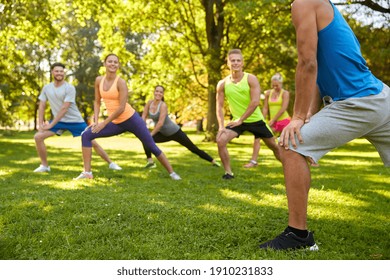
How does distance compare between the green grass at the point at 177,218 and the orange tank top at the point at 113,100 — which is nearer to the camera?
the green grass at the point at 177,218

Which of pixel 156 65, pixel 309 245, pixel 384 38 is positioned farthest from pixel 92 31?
pixel 309 245

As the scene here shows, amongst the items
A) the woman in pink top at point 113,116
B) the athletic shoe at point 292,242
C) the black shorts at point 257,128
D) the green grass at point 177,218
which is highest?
the woman in pink top at point 113,116

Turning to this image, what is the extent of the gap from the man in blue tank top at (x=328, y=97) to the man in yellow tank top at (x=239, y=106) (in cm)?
402

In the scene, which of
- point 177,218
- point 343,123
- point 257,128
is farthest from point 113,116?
point 343,123

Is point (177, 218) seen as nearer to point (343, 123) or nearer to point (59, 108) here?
point (343, 123)

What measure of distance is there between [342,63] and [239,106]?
4.49 metres

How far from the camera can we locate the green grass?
3.57 meters

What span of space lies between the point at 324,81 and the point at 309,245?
1.35m

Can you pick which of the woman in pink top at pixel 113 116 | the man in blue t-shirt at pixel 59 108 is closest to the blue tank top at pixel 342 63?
the woman in pink top at pixel 113 116

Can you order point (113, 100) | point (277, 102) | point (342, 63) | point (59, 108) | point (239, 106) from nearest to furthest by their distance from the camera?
1. point (342, 63)
2. point (113, 100)
3. point (239, 106)
4. point (59, 108)
5. point (277, 102)

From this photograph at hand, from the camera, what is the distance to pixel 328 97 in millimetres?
3420

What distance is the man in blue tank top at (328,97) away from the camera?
3.12 metres

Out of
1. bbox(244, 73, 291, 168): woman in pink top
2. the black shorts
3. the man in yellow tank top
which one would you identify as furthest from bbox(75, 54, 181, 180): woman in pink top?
bbox(244, 73, 291, 168): woman in pink top

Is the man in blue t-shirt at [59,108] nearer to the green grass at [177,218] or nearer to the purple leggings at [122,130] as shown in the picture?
the green grass at [177,218]
